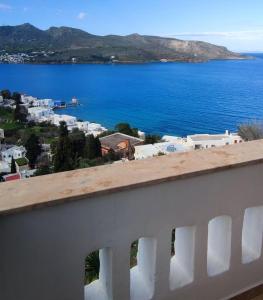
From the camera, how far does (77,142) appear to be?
15820 millimetres

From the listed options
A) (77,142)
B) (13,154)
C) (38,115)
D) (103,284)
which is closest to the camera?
(103,284)

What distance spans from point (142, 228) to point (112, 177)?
0.16m

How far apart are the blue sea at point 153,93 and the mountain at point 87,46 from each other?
430 centimetres

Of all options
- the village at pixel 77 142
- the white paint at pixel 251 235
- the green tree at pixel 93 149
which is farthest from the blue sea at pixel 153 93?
the white paint at pixel 251 235

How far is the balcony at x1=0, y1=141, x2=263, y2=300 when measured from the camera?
31.2 inches

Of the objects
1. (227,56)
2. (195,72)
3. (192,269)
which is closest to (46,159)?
(192,269)

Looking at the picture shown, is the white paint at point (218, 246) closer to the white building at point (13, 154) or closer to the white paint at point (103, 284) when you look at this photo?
the white paint at point (103, 284)

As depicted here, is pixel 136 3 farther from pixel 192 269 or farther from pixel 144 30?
pixel 192 269

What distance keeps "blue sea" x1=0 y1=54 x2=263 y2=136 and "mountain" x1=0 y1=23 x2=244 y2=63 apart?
4.30m

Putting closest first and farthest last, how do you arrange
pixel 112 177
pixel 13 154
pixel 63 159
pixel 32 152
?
pixel 112 177 < pixel 63 159 < pixel 32 152 < pixel 13 154

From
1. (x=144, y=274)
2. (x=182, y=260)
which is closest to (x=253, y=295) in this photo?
(x=182, y=260)

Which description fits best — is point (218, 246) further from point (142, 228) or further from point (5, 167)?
point (5, 167)

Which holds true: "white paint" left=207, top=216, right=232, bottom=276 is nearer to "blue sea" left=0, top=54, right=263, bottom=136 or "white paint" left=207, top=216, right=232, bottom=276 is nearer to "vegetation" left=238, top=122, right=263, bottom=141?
"vegetation" left=238, top=122, right=263, bottom=141

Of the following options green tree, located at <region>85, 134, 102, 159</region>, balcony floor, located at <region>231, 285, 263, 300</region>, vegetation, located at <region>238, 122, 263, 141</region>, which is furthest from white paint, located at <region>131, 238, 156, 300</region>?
green tree, located at <region>85, 134, 102, 159</region>
